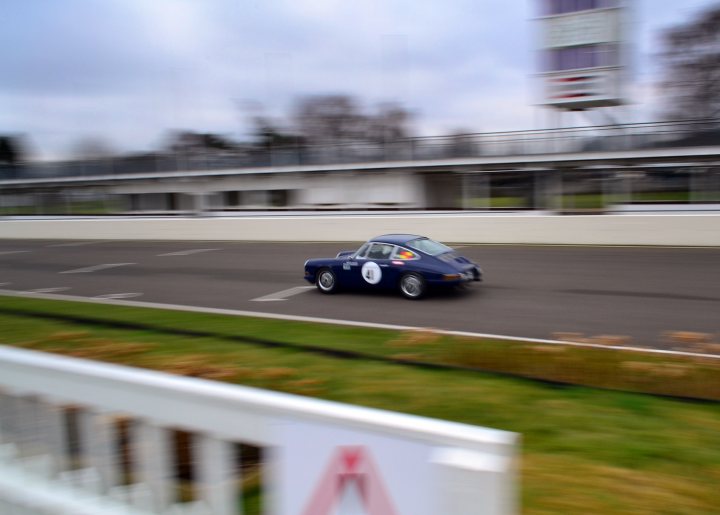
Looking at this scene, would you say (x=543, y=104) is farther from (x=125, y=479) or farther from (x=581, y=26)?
(x=125, y=479)

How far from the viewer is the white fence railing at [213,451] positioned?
6.52ft

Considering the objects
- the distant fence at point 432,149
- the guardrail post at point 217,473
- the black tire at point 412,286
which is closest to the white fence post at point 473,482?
the guardrail post at point 217,473

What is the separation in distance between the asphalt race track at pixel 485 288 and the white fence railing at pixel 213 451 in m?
6.67

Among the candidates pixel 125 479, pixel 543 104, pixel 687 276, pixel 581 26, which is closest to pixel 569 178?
pixel 543 104

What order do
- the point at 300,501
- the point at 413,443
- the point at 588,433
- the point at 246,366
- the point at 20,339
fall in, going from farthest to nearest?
the point at 20,339 → the point at 246,366 → the point at 588,433 → the point at 300,501 → the point at 413,443

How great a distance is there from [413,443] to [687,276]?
13.2 m

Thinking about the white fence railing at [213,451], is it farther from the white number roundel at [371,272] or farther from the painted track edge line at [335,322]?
the white number roundel at [371,272]

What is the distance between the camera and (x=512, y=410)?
4.96m

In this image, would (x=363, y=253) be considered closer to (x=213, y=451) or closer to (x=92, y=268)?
(x=213, y=451)

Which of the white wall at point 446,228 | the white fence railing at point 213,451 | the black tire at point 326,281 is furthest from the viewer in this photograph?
the white wall at point 446,228

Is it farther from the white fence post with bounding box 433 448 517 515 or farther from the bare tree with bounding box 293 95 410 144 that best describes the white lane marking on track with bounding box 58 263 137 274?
the bare tree with bounding box 293 95 410 144

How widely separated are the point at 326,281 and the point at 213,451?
10.0 meters

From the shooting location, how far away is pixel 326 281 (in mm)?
12539

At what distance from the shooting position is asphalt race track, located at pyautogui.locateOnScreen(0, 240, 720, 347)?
949 cm
